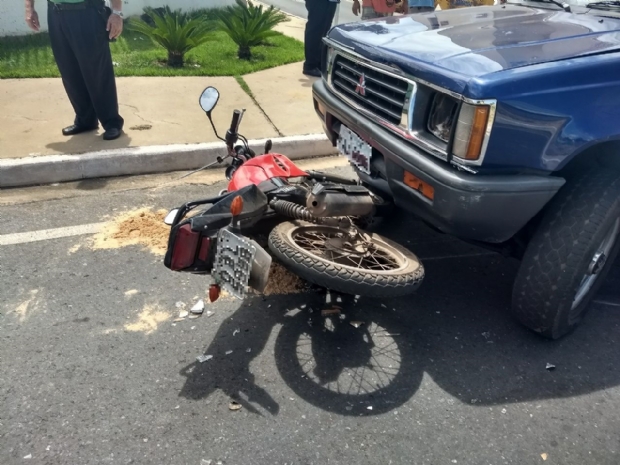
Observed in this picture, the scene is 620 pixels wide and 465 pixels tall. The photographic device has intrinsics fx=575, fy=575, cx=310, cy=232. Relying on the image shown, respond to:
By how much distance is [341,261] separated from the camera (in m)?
2.94

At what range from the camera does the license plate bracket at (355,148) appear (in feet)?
10.5

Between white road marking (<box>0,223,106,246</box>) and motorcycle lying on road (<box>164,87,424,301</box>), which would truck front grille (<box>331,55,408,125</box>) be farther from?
white road marking (<box>0,223,106,246</box>)

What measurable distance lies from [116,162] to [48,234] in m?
1.15

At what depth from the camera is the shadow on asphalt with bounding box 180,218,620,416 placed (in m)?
2.70

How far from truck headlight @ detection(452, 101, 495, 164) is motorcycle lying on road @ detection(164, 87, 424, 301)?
0.62 metres

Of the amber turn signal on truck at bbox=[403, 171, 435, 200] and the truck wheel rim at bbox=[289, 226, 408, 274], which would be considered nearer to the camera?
the amber turn signal on truck at bbox=[403, 171, 435, 200]

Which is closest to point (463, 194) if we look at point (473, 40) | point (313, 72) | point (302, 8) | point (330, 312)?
point (473, 40)

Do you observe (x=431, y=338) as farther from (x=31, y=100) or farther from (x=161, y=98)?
(x=31, y=100)

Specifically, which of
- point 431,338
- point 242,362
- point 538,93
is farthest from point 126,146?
point 538,93

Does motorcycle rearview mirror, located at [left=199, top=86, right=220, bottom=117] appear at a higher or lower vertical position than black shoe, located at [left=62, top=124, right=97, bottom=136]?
higher

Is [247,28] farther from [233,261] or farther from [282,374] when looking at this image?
[282,374]

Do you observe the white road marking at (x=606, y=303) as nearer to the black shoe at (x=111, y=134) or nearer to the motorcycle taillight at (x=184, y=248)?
the motorcycle taillight at (x=184, y=248)

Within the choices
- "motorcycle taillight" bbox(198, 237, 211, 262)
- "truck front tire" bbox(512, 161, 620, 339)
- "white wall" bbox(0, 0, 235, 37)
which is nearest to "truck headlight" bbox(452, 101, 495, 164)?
"truck front tire" bbox(512, 161, 620, 339)

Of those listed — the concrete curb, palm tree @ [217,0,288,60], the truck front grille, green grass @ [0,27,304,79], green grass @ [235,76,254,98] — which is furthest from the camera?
palm tree @ [217,0,288,60]
